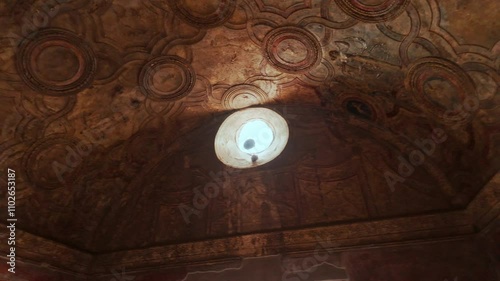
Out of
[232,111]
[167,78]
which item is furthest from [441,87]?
Answer: [167,78]

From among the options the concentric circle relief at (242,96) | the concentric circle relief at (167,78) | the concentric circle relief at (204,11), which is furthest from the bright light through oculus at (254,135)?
the concentric circle relief at (204,11)

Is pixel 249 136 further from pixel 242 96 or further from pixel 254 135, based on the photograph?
pixel 242 96

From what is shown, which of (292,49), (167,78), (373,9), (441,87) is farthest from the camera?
(167,78)

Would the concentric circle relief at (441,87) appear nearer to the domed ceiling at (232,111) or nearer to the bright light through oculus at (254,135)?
the domed ceiling at (232,111)

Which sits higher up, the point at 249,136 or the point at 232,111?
the point at 232,111

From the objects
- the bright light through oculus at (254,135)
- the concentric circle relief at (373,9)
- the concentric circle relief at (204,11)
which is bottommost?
the concentric circle relief at (373,9)

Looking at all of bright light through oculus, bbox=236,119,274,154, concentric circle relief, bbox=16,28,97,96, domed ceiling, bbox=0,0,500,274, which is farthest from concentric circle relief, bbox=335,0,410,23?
concentric circle relief, bbox=16,28,97,96

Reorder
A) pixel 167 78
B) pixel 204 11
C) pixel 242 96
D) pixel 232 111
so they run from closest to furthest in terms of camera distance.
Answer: pixel 204 11, pixel 167 78, pixel 242 96, pixel 232 111

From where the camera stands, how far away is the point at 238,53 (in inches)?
271

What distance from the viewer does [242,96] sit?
25.5 feet

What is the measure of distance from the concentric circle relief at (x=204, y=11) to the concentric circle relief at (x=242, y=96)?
157 centimetres

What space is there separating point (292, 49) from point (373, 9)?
1537 mm

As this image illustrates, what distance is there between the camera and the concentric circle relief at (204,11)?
6.04 m

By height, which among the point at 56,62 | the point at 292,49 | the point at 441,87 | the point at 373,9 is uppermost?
the point at 292,49
